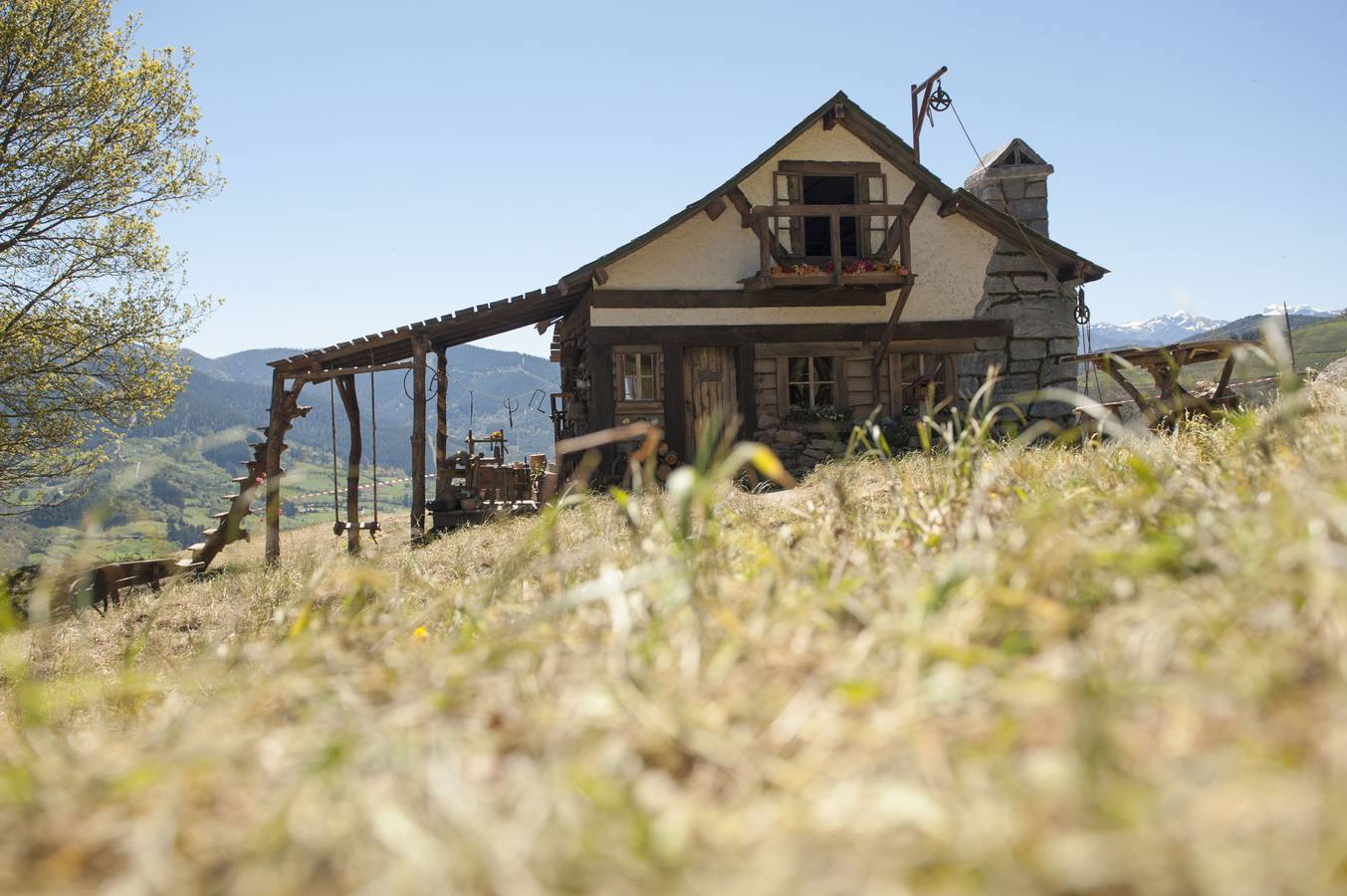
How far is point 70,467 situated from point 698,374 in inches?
397

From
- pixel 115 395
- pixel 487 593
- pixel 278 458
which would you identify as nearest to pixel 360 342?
pixel 278 458

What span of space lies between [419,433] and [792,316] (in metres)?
6.29

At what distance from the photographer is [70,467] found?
49.3 feet

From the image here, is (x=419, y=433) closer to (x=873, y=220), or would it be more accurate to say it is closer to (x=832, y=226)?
(x=832, y=226)

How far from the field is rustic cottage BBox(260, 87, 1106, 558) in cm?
1319

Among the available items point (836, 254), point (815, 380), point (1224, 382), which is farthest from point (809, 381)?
point (1224, 382)

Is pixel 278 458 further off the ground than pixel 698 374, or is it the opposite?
pixel 698 374

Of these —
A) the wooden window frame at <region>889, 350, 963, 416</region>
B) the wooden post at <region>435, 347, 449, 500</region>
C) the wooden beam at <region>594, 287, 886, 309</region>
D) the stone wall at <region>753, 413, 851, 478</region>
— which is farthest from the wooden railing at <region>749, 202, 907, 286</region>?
the wooden post at <region>435, 347, 449, 500</region>

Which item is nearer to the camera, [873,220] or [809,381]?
[873,220]

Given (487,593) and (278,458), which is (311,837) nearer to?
(487,593)

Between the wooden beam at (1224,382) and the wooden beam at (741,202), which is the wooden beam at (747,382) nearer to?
the wooden beam at (741,202)

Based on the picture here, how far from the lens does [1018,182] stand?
65.7 ft

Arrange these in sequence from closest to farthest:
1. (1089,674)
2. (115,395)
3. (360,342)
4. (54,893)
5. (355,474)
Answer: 1. (54,893)
2. (1089,674)
3. (355,474)
4. (360,342)
5. (115,395)

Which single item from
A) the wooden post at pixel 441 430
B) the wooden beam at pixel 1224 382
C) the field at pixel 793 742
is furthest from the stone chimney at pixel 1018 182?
the field at pixel 793 742
